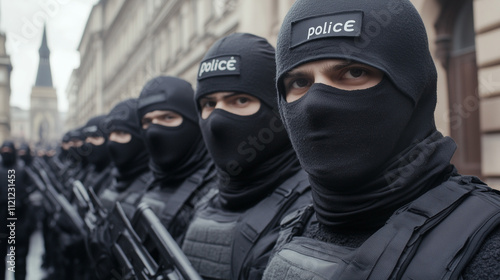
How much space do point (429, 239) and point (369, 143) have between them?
28cm

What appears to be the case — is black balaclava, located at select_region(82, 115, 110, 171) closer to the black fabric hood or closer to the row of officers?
the row of officers

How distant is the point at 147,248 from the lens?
88.7 inches

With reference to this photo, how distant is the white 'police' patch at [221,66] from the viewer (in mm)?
2174

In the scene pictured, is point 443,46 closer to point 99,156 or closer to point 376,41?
point 376,41

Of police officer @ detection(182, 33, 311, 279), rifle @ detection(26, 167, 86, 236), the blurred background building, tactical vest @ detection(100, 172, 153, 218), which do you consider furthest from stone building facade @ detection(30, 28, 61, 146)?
police officer @ detection(182, 33, 311, 279)

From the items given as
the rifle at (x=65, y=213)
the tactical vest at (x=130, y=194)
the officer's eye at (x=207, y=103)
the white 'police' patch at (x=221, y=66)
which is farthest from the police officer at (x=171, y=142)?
the rifle at (x=65, y=213)

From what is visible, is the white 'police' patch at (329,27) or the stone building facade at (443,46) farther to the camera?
the stone building facade at (443,46)

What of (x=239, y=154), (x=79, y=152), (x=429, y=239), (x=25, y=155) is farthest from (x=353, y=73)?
Answer: (x=25, y=155)

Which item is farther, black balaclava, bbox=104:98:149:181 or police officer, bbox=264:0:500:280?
black balaclava, bbox=104:98:149:181

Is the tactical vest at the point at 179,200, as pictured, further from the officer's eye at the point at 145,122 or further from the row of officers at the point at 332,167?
the officer's eye at the point at 145,122

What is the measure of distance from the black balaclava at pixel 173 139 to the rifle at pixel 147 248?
57 cm

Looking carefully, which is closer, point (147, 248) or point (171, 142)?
point (147, 248)

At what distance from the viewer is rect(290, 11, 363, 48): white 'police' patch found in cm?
119

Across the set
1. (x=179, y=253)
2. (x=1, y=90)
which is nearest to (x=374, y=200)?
(x=179, y=253)
